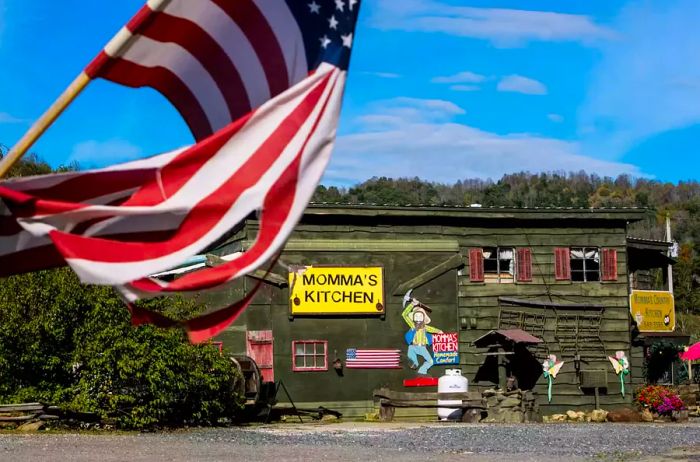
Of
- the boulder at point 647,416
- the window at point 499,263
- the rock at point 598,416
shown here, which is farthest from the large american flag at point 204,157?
the window at point 499,263

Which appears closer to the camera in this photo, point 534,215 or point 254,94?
point 254,94

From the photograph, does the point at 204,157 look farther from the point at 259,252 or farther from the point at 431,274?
the point at 431,274

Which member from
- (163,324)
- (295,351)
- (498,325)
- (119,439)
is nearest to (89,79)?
(163,324)

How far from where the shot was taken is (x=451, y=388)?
Answer: 2703 centimetres

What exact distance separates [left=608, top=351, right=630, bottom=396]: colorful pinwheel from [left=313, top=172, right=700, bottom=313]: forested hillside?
159 feet

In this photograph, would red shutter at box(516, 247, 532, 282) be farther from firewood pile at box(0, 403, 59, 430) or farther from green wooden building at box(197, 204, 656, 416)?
firewood pile at box(0, 403, 59, 430)

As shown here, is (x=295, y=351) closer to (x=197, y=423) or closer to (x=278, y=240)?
(x=197, y=423)

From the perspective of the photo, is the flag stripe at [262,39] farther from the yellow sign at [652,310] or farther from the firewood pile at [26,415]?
the yellow sign at [652,310]

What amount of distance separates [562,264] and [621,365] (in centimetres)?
349

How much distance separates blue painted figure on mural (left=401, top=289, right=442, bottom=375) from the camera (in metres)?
29.0

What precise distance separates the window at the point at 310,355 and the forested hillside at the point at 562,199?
163ft

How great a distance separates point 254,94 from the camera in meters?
6.84

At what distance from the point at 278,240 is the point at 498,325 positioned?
79.6 feet

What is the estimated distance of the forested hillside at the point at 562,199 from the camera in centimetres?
8786
